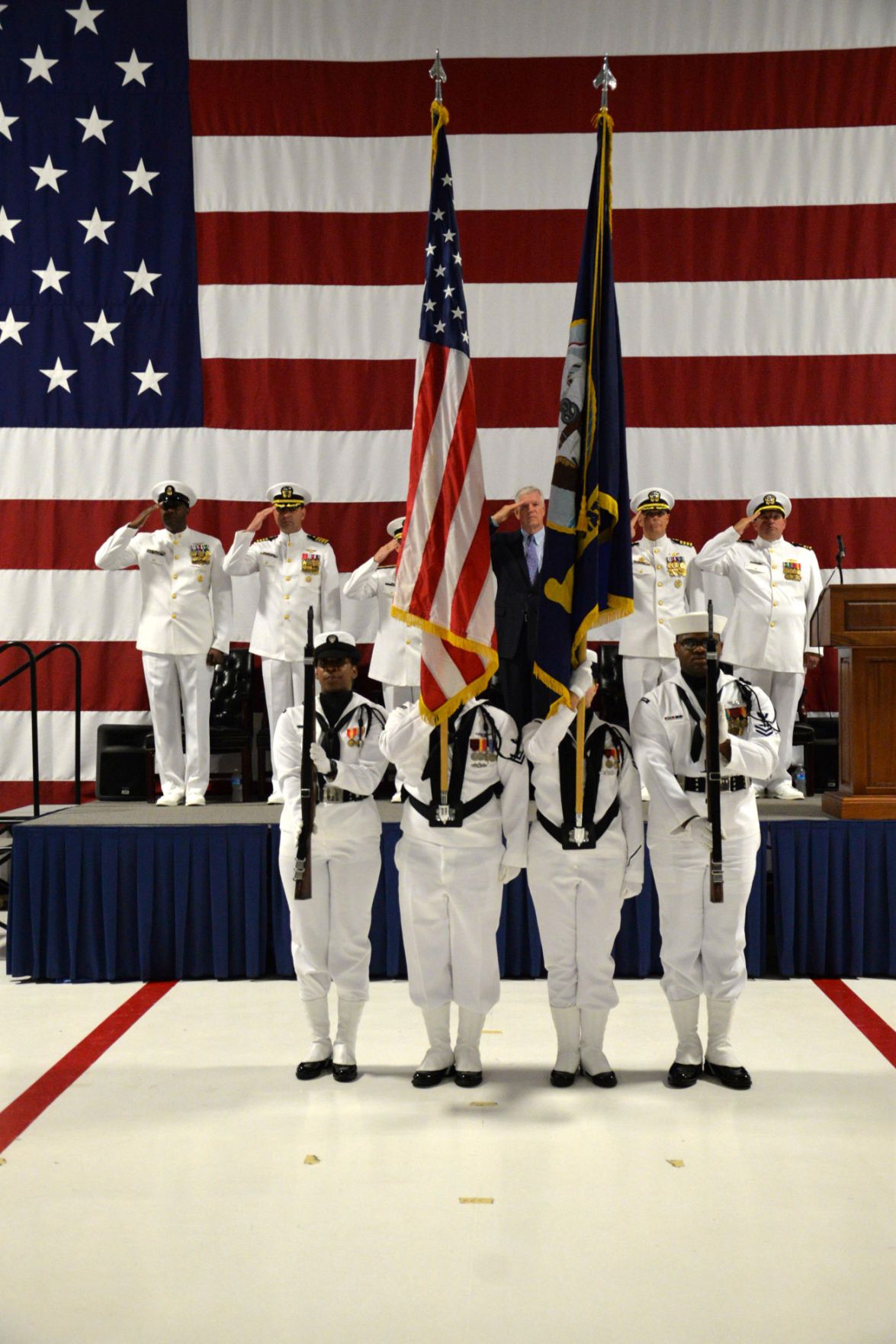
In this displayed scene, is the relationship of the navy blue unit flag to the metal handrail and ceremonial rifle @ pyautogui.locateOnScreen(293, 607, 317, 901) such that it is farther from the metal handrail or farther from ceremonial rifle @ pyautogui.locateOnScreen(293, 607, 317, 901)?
the metal handrail

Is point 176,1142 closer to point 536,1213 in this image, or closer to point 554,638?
point 536,1213

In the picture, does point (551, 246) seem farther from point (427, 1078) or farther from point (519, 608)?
point (427, 1078)

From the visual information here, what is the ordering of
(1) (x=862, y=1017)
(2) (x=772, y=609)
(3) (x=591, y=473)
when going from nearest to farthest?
(3) (x=591, y=473) < (1) (x=862, y=1017) < (2) (x=772, y=609)

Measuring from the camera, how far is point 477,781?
4.22 meters

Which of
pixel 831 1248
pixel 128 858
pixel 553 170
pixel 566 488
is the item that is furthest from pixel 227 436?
pixel 831 1248

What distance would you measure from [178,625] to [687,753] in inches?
133

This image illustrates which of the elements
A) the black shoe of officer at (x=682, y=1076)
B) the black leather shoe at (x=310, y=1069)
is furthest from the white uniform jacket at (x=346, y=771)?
the black shoe of officer at (x=682, y=1076)

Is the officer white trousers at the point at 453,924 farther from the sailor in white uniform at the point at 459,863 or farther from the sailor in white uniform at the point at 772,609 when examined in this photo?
the sailor in white uniform at the point at 772,609

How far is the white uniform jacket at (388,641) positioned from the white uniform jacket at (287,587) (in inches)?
5.8

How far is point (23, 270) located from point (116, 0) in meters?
1.82

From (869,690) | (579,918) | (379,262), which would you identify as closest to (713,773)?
(579,918)

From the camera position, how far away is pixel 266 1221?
3152 mm

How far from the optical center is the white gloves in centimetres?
422

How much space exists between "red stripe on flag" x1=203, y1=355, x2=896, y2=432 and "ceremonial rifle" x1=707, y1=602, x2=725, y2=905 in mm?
4053
